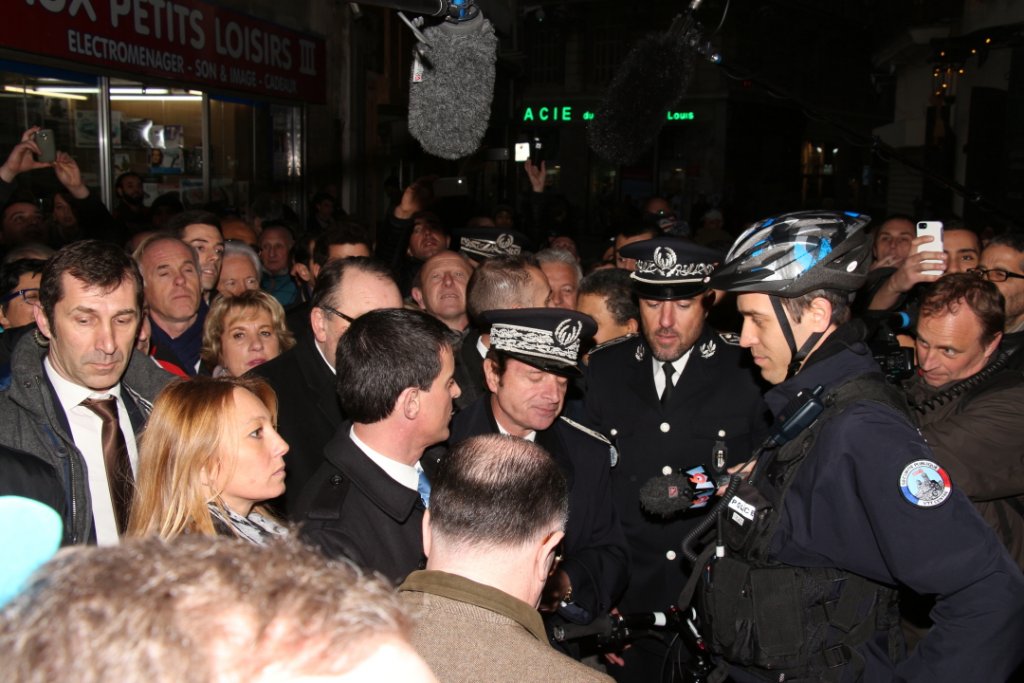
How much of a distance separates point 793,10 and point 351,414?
117 ft

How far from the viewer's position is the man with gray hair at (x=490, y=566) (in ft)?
5.37

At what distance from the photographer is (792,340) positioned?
2.66m

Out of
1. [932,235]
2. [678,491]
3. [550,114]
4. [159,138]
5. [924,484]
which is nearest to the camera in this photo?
[924,484]

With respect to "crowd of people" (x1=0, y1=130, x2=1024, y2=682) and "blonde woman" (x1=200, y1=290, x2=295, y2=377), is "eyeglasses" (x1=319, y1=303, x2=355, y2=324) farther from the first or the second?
"blonde woman" (x1=200, y1=290, x2=295, y2=377)

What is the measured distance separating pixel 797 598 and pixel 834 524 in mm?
243

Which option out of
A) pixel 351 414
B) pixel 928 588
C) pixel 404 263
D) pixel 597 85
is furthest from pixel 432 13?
pixel 597 85

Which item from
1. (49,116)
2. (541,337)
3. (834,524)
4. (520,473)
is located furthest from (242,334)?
(49,116)

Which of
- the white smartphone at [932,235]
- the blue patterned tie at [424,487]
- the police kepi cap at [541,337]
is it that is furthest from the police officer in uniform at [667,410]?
the blue patterned tie at [424,487]

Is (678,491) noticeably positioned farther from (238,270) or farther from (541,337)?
(238,270)

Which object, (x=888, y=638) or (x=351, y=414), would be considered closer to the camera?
(x=888, y=638)

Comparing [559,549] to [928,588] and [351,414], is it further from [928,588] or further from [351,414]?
[928,588]

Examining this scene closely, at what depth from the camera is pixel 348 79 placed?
13961 millimetres

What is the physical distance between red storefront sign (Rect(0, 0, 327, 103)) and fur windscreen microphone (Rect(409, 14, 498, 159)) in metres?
5.78

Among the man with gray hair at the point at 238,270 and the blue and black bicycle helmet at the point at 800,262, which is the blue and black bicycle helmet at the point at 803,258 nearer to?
the blue and black bicycle helmet at the point at 800,262
